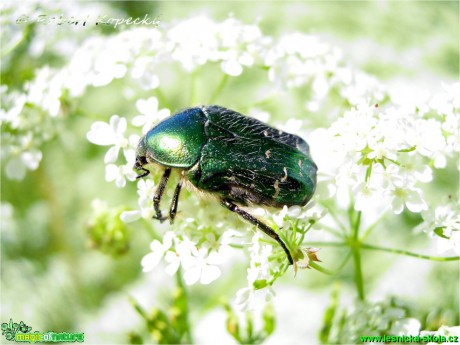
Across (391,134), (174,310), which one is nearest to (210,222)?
(174,310)

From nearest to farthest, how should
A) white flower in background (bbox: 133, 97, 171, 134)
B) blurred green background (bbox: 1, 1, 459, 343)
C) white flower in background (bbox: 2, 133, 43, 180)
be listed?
white flower in background (bbox: 133, 97, 171, 134)
white flower in background (bbox: 2, 133, 43, 180)
blurred green background (bbox: 1, 1, 459, 343)

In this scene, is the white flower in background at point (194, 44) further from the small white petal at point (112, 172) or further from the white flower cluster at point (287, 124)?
the small white petal at point (112, 172)

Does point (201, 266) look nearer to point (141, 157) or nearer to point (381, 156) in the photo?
point (141, 157)

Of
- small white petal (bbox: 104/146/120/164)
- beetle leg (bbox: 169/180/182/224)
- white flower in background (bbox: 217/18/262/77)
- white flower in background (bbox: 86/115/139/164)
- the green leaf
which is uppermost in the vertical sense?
white flower in background (bbox: 217/18/262/77)

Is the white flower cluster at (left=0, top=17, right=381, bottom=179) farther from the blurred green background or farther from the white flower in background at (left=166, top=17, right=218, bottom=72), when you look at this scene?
the blurred green background

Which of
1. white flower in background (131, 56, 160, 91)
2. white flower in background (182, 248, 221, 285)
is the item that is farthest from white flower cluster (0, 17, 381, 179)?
white flower in background (182, 248, 221, 285)
